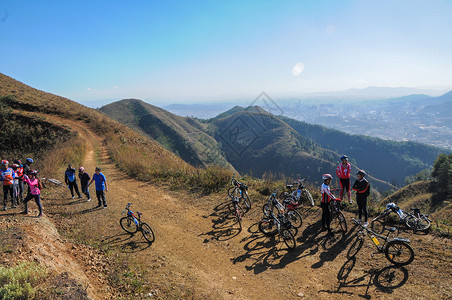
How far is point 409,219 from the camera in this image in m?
7.13

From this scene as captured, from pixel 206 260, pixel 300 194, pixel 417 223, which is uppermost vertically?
pixel 300 194

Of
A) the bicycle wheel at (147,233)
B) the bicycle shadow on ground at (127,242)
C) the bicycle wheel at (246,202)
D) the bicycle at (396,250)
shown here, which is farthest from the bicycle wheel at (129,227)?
the bicycle at (396,250)

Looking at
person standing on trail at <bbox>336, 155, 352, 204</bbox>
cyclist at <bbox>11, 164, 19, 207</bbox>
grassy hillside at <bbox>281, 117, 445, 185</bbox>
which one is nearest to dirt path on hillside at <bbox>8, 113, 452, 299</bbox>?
person standing on trail at <bbox>336, 155, 352, 204</bbox>

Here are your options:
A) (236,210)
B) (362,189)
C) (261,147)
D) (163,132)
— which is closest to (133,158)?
(236,210)

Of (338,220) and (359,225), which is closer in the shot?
(359,225)

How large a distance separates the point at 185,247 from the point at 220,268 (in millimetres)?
1545

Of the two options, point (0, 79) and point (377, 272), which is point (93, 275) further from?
point (0, 79)

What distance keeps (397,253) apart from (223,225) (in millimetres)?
5455

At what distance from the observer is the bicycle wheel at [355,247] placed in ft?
20.6

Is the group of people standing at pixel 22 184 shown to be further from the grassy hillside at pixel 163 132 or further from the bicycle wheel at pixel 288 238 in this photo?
the grassy hillside at pixel 163 132

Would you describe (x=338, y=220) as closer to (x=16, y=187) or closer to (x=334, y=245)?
(x=334, y=245)

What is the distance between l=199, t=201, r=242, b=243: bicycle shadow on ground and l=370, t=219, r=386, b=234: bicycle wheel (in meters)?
4.55

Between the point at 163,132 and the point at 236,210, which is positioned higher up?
the point at 163,132

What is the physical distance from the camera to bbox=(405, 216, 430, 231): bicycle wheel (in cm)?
683
